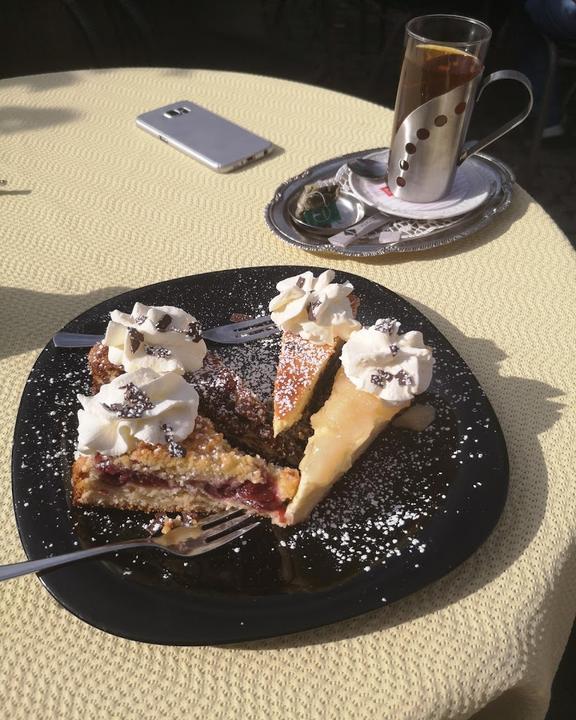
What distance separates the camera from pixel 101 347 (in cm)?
92

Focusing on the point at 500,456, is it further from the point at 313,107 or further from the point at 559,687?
the point at 313,107

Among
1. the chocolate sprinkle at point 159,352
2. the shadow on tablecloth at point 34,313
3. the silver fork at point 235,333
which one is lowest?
the shadow on tablecloth at point 34,313

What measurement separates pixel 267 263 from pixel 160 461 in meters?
0.50

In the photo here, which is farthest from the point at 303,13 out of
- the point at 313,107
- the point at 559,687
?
the point at 559,687

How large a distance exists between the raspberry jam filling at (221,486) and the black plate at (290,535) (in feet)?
0.10

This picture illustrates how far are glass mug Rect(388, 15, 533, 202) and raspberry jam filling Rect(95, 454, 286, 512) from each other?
0.72 metres

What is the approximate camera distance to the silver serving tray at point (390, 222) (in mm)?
1175

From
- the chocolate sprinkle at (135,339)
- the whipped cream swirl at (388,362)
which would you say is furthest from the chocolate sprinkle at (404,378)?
the chocolate sprinkle at (135,339)

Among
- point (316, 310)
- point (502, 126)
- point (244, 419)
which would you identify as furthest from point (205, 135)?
point (244, 419)

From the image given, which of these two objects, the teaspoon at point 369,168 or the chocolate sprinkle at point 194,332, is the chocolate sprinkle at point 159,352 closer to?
the chocolate sprinkle at point 194,332

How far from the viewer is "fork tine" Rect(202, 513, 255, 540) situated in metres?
0.74

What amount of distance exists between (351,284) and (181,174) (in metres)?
0.58

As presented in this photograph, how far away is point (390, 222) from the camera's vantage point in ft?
4.07

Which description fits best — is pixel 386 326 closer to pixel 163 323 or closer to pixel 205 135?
pixel 163 323
